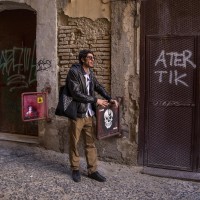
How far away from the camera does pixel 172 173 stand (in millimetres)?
5848

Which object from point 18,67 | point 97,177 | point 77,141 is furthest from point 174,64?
point 18,67

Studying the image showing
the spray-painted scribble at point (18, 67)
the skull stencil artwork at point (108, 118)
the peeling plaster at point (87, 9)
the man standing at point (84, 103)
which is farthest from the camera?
the spray-painted scribble at point (18, 67)

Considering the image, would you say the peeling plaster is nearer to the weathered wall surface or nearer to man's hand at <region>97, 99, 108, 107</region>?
the weathered wall surface

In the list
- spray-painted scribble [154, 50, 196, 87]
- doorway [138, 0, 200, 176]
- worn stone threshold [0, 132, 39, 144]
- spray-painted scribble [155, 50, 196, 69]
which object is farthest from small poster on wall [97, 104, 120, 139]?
worn stone threshold [0, 132, 39, 144]

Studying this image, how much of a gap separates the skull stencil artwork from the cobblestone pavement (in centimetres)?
75

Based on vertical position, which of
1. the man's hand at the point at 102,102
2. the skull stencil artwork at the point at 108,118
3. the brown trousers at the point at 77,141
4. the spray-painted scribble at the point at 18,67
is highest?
the spray-painted scribble at the point at 18,67

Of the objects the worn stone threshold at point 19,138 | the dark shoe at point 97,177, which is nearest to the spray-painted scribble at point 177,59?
the dark shoe at point 97,177

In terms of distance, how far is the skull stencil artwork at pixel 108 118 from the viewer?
18.2 ft

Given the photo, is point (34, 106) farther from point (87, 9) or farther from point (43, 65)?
point (87, 9)

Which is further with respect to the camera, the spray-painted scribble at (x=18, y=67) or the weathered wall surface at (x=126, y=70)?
the spray-painted scribble at (x=18, y=67)

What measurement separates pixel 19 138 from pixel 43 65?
1624mm

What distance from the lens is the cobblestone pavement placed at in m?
5.00

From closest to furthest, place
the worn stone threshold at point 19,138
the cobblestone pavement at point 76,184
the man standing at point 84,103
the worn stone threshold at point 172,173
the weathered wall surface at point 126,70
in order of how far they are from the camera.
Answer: the cobblestone pavement at point 76,184 → the man standing at point 84,103 → the worn stone threshold at point 172,173 → the weathered wall surface at point 126,70 → the worn stone threshold at point 19,138

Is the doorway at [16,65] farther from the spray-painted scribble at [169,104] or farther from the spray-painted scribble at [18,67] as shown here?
the spray-painted scribble at [169,104]
